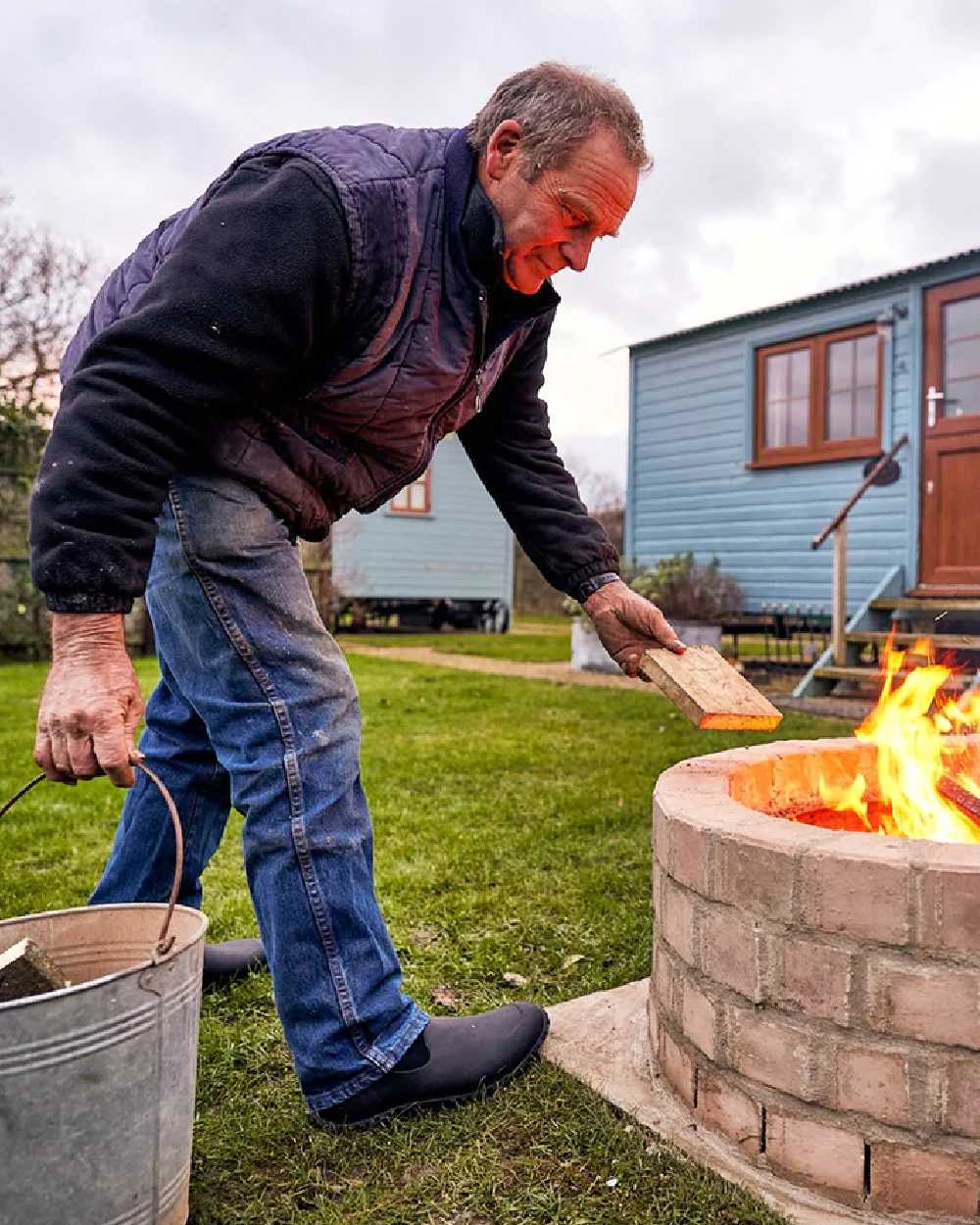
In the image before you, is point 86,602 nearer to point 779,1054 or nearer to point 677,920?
point 677,920

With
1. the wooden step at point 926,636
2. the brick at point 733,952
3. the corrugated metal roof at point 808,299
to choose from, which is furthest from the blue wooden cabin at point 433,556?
the brick at point 733,952

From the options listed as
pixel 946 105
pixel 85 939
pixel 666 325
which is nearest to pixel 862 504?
pixel 666 325

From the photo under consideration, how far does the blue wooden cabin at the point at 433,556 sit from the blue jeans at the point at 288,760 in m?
15.1

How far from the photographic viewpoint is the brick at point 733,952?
1.58 m

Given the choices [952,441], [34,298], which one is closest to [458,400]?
[952,441]

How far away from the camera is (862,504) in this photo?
9172 mm

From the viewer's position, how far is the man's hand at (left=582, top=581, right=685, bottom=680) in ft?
7.23

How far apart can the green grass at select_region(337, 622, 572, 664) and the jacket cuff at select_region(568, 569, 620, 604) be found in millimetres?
8998

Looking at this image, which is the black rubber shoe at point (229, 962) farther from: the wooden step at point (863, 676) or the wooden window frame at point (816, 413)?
the wooden window frame at point (816, 413)

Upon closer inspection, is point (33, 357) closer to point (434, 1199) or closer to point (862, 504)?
point (862, 504)

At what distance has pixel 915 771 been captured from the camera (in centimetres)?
207

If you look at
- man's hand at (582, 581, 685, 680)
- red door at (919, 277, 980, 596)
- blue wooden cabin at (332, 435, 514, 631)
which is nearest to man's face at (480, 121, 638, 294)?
man's hand at (582, 581, 685, 680)

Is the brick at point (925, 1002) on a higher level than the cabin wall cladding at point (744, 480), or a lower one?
lower

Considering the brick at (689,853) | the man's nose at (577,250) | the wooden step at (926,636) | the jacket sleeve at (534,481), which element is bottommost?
the brick at (689,853)
